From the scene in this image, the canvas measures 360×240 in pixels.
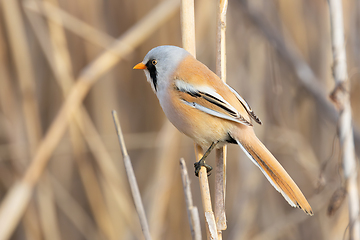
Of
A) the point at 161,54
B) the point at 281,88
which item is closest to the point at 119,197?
the point at 161,54

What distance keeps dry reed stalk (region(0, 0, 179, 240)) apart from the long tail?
37.0 inches

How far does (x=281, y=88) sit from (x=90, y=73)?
3.69 feet

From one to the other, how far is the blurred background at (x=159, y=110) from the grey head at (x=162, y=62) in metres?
0.57

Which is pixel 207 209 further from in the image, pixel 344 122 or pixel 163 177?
pixel 163 177

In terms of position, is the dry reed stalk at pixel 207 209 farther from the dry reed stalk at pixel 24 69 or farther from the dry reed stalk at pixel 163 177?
the dry reed stalk at pixel 24 69

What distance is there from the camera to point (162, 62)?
51.0 inches

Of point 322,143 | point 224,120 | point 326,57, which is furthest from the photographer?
point 322,143

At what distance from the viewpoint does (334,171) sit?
2.14m

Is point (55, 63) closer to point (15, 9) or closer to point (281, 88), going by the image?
point (15, 9)

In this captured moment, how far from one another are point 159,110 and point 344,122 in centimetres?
131

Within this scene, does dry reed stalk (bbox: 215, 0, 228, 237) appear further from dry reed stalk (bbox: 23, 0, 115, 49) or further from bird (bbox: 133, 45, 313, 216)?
dry reed stalk (bbox: 23, 0, 115, 49)

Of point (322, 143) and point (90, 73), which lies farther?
point (322, 143)

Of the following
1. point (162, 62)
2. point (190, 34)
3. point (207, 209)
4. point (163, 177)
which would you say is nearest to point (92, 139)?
point (163, 177)

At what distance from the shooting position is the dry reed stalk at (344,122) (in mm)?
1099
